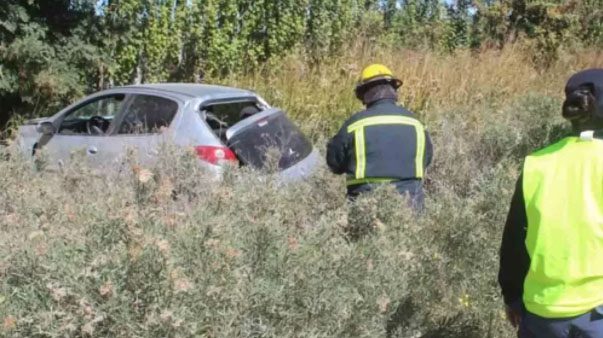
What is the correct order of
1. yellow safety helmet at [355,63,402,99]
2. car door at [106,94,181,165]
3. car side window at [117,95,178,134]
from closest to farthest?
yellow safety helmet at [355,63,402,99]
car door at [106,94,181,165]
car side window at [117,95,178,134]

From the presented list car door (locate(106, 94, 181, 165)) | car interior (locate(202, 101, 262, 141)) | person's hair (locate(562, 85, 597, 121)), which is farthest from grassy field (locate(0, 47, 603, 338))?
car door (locate(106, 94, 181, 165))

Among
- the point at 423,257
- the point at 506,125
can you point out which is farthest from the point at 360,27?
the point at 423,257

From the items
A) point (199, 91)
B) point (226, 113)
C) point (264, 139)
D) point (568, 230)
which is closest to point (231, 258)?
point (568, 230)

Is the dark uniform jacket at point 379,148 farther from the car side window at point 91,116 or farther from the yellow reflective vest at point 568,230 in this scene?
the car side window at point 91,116

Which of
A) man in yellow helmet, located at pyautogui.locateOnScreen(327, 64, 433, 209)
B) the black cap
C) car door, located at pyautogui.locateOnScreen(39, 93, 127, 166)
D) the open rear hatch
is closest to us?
the black cap

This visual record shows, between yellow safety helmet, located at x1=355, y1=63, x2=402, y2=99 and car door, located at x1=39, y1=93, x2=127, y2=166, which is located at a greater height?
yellow safety helmet, located at x1=355, y1=63, x2=402, y2=99

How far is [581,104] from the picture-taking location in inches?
111

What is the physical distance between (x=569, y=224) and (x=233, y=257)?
1244mm

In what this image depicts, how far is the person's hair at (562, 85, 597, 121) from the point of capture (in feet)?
9.18

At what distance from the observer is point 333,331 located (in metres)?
3.19

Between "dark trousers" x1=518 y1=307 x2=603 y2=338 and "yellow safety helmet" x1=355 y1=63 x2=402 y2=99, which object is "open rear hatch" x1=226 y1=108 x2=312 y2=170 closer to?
"yellow safety helmet" x1=355 y1=63 x2=402 y2=99

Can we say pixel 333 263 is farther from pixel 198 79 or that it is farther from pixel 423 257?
pixel 198 79

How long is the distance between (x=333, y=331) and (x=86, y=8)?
29.8ft

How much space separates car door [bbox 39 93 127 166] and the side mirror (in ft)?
0.15
